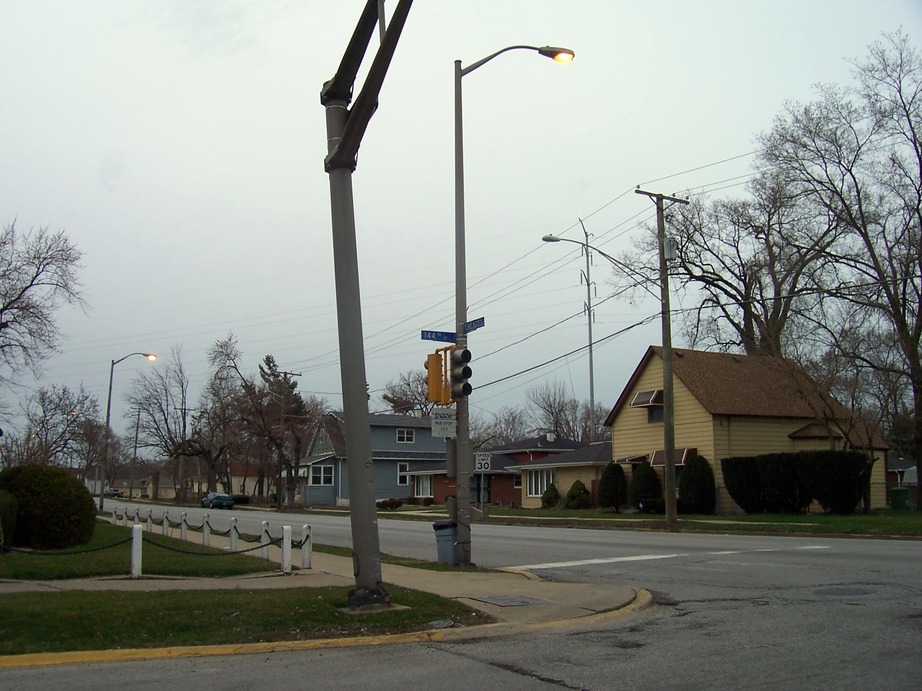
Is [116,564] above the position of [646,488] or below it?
below

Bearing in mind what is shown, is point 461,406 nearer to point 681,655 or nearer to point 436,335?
point 436,335

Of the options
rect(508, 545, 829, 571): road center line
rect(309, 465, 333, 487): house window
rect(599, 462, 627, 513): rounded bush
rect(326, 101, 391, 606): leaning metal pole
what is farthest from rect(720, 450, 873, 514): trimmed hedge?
rect(309, 465, 333, 487): house window

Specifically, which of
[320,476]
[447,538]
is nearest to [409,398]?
[320,476]

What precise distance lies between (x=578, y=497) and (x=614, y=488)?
14.4 feet

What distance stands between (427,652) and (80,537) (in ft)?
46.1

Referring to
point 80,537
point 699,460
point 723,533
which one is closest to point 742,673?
point 80,537

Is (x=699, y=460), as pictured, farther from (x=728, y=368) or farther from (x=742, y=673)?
(x=742, y=673)

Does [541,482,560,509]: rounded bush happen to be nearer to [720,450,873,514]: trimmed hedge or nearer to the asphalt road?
[720,450,873,514]: trimmed hedge

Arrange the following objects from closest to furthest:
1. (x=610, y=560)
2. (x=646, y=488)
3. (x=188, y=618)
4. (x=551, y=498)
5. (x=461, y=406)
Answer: (x=188, y=618)
(x=461, y=406)
(x=610, y=560)
(x=646, y=488)
(x=551, y=498)

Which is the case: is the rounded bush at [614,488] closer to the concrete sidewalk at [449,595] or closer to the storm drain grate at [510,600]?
the concrete sidewalk at [449,595]

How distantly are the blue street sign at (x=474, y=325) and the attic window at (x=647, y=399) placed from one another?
25903 mm

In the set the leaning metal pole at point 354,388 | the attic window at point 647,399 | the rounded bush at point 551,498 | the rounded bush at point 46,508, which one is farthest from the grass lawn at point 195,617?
the rounded bush at point 551,498

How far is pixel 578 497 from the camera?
45.0m

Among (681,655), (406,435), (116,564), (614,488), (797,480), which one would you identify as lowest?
(681,655)
